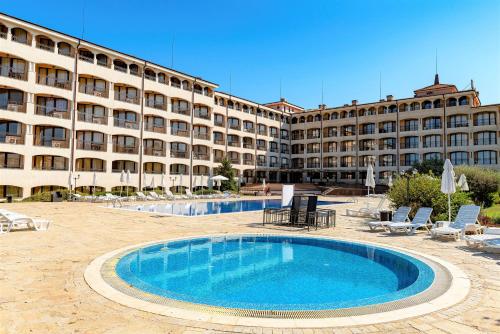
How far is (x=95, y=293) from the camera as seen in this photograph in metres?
6.07

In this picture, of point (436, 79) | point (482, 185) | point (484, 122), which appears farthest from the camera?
point (436, 79)

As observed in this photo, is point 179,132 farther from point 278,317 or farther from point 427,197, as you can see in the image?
point 278,317

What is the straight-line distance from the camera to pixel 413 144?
51.6 m

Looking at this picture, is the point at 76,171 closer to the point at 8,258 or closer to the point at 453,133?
the point at 8,258

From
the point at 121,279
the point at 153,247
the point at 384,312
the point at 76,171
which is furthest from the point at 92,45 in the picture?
the point at 384,312

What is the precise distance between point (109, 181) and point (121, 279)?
3129 cm

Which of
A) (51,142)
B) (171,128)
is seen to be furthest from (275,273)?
(171,128)

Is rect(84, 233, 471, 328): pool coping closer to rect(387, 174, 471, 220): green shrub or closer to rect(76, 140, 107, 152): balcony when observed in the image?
rect(387, 174, 471, 220): green shrub

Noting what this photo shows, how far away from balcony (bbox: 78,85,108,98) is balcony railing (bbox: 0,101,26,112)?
5.74 m

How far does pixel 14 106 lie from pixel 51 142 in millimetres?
4318

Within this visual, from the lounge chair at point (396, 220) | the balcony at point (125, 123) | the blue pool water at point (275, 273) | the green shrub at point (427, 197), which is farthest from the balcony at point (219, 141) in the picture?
the blue pool water at point (275, 273)

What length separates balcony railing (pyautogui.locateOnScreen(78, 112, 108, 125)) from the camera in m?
34.2

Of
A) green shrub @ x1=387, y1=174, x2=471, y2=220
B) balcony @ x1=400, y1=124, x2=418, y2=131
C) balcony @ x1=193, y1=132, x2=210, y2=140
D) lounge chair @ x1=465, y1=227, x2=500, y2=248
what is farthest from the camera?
balcony @ x1=400, y1=124, x2=418, y2=131

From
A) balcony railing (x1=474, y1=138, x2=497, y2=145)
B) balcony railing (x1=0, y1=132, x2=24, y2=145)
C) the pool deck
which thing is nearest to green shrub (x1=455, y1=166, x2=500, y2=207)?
the pool deck
